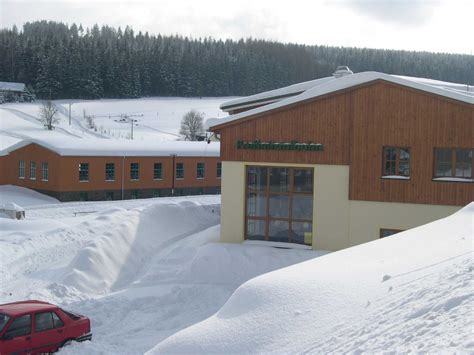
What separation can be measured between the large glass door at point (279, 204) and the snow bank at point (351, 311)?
11.8m

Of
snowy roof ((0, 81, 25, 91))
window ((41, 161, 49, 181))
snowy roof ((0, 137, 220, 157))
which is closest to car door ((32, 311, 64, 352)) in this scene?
snowy roof ((0, 137, 220, 157))

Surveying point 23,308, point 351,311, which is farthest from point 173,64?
point 351,311

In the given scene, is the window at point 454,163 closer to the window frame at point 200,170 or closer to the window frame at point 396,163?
the window frame at point 396,163

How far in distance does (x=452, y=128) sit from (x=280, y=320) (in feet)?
48.0

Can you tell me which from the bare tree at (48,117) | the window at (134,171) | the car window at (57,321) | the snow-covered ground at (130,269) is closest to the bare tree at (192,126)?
the bare tree at (48,117)

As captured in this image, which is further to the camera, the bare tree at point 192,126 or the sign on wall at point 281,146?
the bare tree at point 192,126

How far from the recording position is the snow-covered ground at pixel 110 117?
265 feet

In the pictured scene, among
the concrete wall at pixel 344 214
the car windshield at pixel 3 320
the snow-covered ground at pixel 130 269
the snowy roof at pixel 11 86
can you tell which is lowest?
the snow-covered ground at pixel 130 269

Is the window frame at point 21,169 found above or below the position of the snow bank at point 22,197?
above

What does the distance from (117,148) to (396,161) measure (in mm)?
25232

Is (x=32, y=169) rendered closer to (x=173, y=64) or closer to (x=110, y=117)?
(x=110, y=117)

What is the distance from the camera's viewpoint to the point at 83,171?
39406mm

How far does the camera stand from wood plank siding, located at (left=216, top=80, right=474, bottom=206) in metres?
20.0

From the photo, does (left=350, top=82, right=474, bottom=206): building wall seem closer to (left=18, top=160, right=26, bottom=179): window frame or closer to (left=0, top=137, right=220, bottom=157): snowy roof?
(left=0, top=137, right=220, bottom=157): snowy roof
